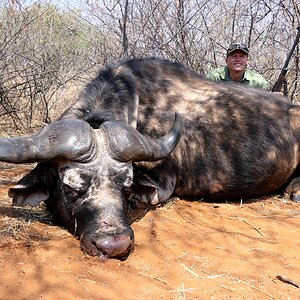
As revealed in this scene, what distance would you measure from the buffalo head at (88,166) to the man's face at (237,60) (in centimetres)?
→ 398

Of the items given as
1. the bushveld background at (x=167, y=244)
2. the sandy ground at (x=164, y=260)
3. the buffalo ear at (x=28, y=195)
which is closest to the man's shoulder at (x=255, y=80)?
the bushveld background at (x=167, y=244)

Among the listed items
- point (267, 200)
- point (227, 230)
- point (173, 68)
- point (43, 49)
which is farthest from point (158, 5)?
point (227, 230)

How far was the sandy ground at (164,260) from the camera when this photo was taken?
3.19m

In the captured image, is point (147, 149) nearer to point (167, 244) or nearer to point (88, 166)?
point (88, 166)

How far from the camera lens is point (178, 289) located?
3240 mm

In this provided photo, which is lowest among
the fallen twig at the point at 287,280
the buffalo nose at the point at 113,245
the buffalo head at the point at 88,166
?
the fallen twig at the point at 287,280

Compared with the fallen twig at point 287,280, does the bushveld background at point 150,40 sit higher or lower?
higher

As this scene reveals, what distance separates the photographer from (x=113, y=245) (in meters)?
3.52

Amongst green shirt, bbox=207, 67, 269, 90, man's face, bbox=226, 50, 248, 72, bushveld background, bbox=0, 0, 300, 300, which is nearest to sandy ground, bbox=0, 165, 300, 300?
bushveld background, bbox=0, 0, 300, 300

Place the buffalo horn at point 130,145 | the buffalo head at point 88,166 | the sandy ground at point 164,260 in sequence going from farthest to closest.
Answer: the buffalo horn at point 130,145, the buffalo head at point 88,166, the sandy ground at point 164,260

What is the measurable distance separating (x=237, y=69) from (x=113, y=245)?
5034 mm

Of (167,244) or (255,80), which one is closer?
(167,244)

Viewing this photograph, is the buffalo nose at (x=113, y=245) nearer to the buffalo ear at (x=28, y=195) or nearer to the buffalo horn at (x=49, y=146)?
the buffalo horn at (x=49, y=146)

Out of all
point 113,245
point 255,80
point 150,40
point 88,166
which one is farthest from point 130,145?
point 150,40
